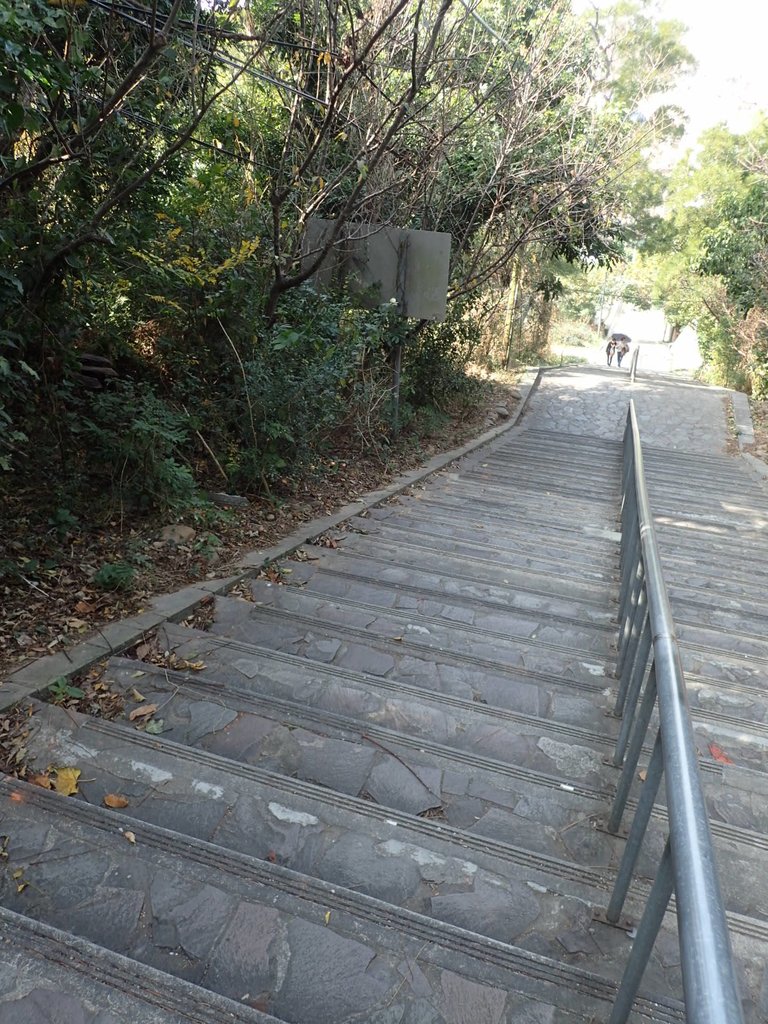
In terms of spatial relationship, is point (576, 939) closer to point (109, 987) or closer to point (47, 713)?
point (109, 987)

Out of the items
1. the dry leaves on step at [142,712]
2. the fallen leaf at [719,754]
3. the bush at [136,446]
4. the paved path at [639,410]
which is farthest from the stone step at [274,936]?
the paved path at [639,410]

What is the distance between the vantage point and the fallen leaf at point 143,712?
2916 mm

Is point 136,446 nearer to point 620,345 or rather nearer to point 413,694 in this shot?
point 413,694

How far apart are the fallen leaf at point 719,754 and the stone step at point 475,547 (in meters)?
2.14

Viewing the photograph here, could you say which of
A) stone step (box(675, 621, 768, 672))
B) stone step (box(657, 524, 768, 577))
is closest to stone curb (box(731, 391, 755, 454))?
stone step (box(657, 524, 768, 577))

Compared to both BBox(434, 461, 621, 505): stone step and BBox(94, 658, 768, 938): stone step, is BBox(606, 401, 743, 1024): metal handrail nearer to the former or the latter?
BBox(94, 658, 768, 938): stone step

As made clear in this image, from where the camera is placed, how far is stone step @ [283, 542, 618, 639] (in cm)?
452

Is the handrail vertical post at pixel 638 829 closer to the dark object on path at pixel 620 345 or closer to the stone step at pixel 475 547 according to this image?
the stone step at pixel 475 547

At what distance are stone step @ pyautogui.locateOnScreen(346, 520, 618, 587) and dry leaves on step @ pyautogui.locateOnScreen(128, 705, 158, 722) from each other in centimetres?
304

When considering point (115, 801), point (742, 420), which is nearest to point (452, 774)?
point (115, 801)

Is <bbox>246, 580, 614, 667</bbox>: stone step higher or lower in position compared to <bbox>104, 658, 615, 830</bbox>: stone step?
lower

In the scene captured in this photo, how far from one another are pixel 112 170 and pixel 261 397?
197 cm

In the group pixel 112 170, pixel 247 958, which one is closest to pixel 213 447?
pixel 112 170

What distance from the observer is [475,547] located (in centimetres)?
595
